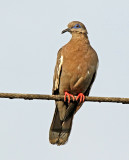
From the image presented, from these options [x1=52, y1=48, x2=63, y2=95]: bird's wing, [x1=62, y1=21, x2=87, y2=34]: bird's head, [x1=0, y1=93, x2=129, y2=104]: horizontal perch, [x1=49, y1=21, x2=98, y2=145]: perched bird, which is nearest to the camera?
[x1=0, y1=93, x2=129, y2=104]: horizontal perch

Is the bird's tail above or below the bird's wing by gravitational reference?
below

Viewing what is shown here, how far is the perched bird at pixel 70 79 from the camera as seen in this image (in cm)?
833

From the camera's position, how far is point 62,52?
28.7 ft

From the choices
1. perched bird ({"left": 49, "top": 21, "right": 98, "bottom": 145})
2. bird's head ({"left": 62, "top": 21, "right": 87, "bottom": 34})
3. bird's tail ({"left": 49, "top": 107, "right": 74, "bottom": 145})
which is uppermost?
bird's head ({"left": 62, "top": 21, "right": 87, "bottom": 34})

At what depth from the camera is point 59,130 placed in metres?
8.77

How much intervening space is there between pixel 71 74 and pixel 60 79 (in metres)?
0.34

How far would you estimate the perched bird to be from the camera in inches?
328

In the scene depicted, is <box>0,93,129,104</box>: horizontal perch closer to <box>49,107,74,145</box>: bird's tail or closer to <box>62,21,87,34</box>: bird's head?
<box>49,107,74,145</box>: bird's tail

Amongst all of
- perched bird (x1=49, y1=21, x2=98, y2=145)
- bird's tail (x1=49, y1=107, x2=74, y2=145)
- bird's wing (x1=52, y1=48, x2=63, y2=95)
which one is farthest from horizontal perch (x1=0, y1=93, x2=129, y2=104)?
bird's tail (x1=49, y1=107, x2=74, y2=145)

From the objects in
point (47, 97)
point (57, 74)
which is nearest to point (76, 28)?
point (57, 74)

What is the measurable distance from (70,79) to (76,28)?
1493 mm

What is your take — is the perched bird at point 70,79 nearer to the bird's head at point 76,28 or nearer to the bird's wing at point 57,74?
the bird's wing at point 57,74

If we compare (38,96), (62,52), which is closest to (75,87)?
(62,52)

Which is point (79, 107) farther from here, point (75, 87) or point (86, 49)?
point (86, 49)
